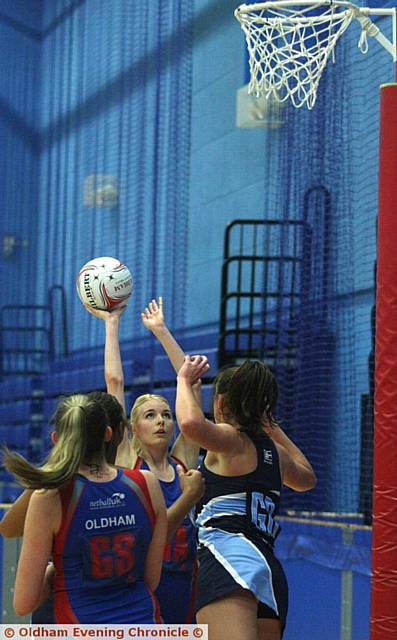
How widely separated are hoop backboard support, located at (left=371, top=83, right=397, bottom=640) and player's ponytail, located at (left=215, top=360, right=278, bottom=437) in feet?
2.03

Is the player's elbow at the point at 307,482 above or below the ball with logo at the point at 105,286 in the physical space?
below

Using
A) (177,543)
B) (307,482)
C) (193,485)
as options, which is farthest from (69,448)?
(177,543)

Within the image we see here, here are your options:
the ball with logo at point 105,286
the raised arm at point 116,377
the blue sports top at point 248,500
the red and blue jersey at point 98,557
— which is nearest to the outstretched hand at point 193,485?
the blue sports top at point 248,500

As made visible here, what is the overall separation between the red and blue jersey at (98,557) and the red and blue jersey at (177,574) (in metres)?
1.04

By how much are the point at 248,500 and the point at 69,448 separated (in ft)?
2.48

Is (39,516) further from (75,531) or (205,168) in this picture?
(205,168)

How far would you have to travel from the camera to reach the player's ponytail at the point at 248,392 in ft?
10.7

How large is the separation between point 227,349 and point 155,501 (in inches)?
251

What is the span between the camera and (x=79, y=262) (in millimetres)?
11398

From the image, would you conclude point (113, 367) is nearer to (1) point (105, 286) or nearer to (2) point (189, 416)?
(1) point (105, 286)

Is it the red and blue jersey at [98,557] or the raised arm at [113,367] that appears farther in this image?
the raised arm at [113,367]

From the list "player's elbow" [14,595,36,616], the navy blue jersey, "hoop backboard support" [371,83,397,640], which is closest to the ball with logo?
"hoop backboard support" [371,83,397,640]

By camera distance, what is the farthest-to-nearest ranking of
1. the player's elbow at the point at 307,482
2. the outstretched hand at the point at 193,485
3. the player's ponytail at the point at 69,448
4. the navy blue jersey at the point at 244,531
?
the player's elbow at the point at 307,482 → the navy blue jersey at the point at 244,531 → the outstretched hand at the point at 193,485 → the player's ponytail at the point at 69,448

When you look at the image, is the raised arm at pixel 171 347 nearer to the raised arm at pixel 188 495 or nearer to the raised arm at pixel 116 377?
the raised arm at pixel 116 377
